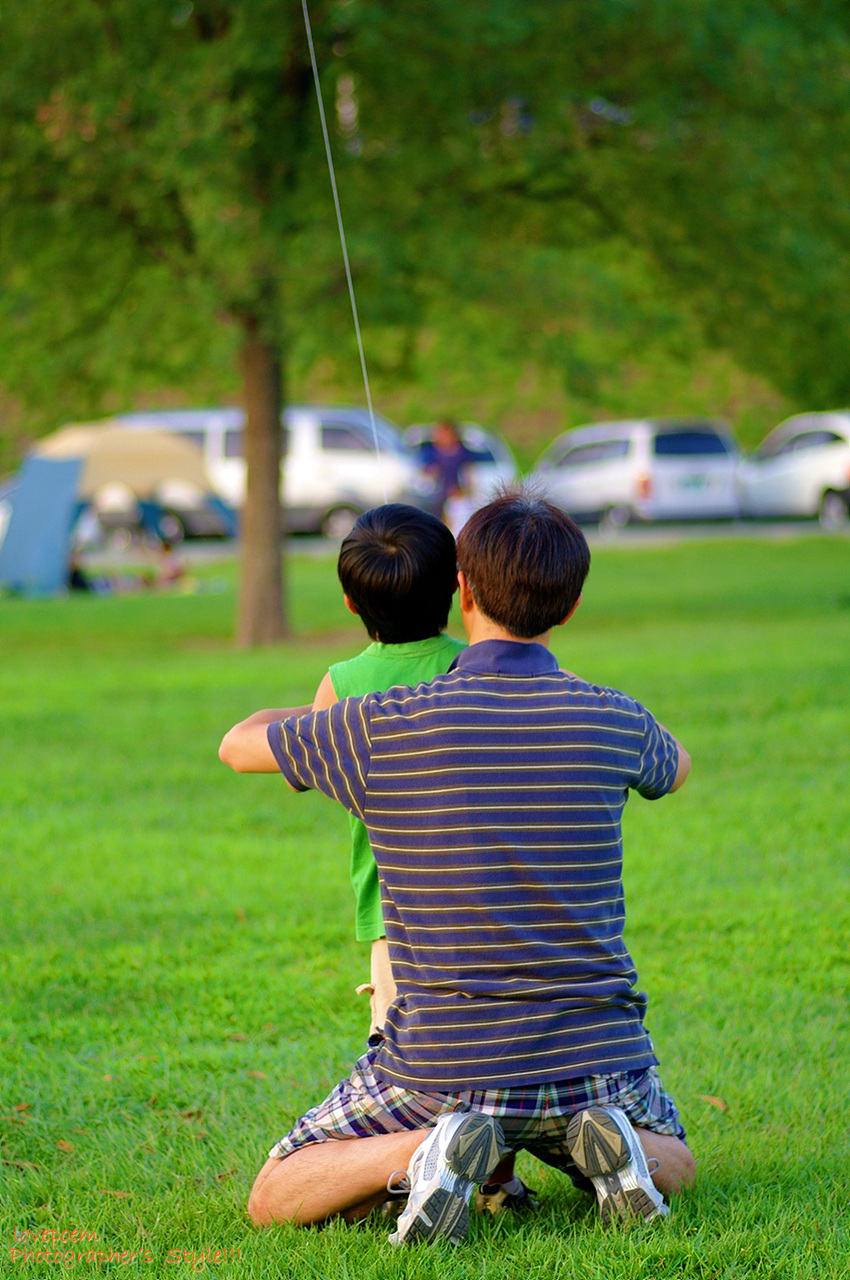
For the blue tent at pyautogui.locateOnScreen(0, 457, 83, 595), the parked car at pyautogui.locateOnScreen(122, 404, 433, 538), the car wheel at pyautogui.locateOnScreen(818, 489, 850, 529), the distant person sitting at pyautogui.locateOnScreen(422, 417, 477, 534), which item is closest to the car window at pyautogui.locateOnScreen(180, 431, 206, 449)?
the parked car at pyautogui.locateOnScreen(122, 404, 433, 538)

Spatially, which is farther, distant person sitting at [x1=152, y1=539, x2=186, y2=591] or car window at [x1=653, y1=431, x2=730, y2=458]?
car window at [x1=653, y1=431, x2=730, y2=458]

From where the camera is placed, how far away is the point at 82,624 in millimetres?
14961

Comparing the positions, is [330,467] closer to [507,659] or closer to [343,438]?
[343,438]

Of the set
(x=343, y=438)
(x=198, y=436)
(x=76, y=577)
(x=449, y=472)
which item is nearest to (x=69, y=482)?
(x=76, y=577)

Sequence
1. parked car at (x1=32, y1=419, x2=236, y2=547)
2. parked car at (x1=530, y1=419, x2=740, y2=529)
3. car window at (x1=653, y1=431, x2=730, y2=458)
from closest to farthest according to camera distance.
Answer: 1. parked car at (x1=32, y1=419, x2=236, y2=547)
2. parked car at (x1=530, y1=419, x2=740, y2=529)
3. car window at (x1=653, y1=431, x2=730, y2=458)

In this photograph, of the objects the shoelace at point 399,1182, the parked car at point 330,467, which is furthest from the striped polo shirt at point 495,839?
the parked car at point 330,467

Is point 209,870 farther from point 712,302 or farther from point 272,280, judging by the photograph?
point 712,302

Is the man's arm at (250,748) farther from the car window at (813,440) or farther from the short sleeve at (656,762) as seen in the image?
the car window at (813,440)

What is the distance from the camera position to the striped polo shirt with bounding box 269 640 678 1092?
8.82 ft

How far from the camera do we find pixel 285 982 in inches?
180

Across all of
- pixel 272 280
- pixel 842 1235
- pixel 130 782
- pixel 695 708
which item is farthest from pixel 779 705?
pixel 842 1235

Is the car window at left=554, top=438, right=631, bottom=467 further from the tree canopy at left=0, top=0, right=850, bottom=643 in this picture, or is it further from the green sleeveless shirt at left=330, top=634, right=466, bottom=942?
the green sleeveless shirt at left=330, top=634, right=466, bottom=942

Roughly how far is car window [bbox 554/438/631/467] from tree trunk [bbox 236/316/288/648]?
13775 millimetres

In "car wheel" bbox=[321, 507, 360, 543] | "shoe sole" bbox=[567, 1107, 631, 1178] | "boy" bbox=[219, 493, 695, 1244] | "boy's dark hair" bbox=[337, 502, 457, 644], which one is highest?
"car wheel" bbox=[321, 507, 360, 543]
